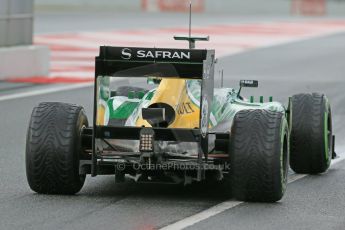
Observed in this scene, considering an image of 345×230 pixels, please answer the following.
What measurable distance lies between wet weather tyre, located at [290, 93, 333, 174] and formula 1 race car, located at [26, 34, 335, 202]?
4.22 ft

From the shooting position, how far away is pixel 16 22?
74.7 ft

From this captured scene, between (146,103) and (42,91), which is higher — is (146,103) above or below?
above

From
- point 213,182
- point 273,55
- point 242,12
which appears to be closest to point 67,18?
point 242,12

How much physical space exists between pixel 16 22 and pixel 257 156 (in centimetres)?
1409

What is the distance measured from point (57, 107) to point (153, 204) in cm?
115

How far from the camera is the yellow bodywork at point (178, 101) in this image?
9711mm

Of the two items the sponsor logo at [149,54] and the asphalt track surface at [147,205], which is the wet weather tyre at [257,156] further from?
the sponsor logo at [149,54]

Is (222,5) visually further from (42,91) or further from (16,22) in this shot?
(42,91)

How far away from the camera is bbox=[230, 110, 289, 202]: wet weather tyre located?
9.34m

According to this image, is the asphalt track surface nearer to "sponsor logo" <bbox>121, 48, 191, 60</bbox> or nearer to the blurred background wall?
"sponsor logo" <bbox>121, 48, 191, 60</bbox>

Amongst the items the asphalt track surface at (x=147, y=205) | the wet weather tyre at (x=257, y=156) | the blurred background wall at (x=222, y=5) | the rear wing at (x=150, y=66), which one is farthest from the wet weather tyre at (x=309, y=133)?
the blurred background wall at (x=222, y=5)

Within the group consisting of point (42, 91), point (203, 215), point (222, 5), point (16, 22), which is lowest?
point (203, 215)

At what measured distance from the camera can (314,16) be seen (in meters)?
57.4

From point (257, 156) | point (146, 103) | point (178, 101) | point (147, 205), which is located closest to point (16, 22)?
point (146, 103)
